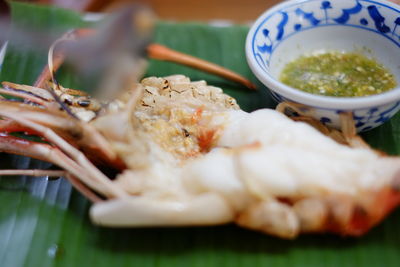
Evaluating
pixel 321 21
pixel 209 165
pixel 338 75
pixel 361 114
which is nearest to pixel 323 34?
pixel 321 21

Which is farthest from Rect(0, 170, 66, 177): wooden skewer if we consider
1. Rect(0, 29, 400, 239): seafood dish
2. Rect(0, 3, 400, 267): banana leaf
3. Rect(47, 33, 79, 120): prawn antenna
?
Rect(47, 33, 79, 120): prawn antenna

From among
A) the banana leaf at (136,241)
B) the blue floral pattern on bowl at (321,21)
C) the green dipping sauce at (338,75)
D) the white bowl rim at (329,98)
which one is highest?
the blue floral pattern on bowl at (321,21)

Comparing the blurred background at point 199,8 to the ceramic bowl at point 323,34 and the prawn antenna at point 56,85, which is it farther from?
the prawn antenna at point 56,85

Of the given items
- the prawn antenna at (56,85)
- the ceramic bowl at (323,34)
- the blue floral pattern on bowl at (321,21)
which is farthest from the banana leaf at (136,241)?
the blue floral pattern on bowl at (321,21)

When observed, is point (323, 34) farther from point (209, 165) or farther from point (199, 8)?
point (199, 8)

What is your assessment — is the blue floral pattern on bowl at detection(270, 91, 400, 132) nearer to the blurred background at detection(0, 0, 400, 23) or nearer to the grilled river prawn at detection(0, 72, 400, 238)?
the grilled river prawn at detection(0, 72, 400, 238)
